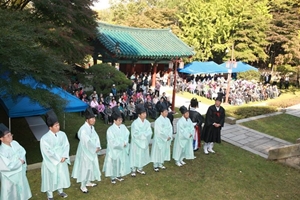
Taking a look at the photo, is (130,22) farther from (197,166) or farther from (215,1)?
(197,166)

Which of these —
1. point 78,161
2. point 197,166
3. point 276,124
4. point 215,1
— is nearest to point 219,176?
point 197,166

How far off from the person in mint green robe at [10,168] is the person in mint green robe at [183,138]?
13.6 feet

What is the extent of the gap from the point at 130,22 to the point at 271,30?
15011 mm

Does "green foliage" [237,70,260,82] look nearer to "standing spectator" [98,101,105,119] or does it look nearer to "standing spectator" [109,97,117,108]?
"standing spectator" [109,97,117,108]

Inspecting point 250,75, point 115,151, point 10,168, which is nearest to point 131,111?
point 115,151

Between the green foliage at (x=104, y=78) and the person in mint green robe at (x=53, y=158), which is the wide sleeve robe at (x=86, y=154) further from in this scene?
the green foliage at (x=104, y=78)

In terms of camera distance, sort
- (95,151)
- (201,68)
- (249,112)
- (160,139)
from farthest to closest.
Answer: (201,68) → (249,112) → (160,139) → (95,151)

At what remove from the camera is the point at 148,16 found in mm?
31094

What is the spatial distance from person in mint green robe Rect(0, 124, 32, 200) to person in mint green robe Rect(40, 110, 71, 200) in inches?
17.1

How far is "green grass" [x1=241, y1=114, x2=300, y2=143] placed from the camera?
1169 cm

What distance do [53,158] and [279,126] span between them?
439 inches

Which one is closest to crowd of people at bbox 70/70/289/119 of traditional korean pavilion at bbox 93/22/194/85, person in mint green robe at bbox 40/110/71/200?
traditional korean pavilion at bbox 93/22/194/85

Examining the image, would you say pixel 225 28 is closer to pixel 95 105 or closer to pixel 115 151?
pixel 95 105

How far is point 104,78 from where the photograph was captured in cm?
1398
